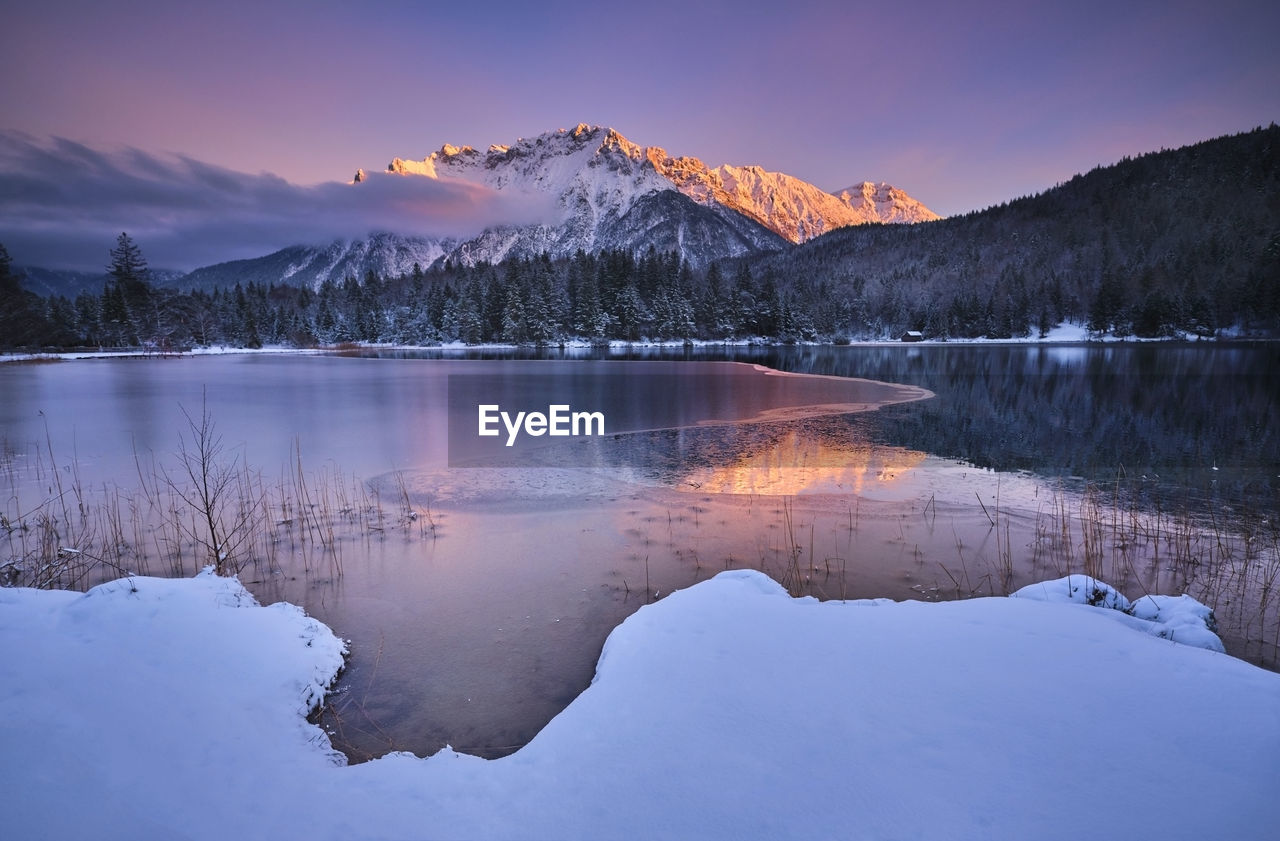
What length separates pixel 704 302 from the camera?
110 metres

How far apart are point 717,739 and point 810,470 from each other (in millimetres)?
12242

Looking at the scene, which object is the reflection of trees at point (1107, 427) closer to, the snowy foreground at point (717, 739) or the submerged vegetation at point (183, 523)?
the submerged vegetation at point (183, 523)

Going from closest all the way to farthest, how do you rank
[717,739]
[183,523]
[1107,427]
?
[717,739]
[183,523]
[1107,427]

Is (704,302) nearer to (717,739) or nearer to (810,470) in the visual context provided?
(810,470)

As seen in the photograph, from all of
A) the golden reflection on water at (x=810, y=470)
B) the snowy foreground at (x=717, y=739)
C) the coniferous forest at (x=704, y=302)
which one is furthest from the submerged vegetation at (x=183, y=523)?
the coniferous forest at (x=704, y=302)

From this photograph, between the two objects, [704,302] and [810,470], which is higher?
[704,302]

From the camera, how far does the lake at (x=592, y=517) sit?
7.16m

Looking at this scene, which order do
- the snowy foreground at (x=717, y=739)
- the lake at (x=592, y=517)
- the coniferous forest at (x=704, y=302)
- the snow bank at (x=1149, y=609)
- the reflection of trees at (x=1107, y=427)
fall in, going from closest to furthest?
the snowy foreground at (x=717, y=739)
the snow bank at (x=1149, y=609)
the lake at (x=592, y=517)
the reflection of trees at (x=1107, y=427)
the coniferous forest at (x=704, y=302)

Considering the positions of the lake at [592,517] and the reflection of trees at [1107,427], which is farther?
the reflection of trees at [1107,427]

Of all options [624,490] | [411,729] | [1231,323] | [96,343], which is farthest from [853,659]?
[1231,323]

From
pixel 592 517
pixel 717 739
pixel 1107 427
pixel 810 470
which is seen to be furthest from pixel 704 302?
pixel 717 739

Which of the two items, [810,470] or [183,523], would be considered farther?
[810,470]

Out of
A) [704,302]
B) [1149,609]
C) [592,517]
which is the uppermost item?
[704,302]

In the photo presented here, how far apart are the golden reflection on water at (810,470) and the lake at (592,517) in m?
0.12
